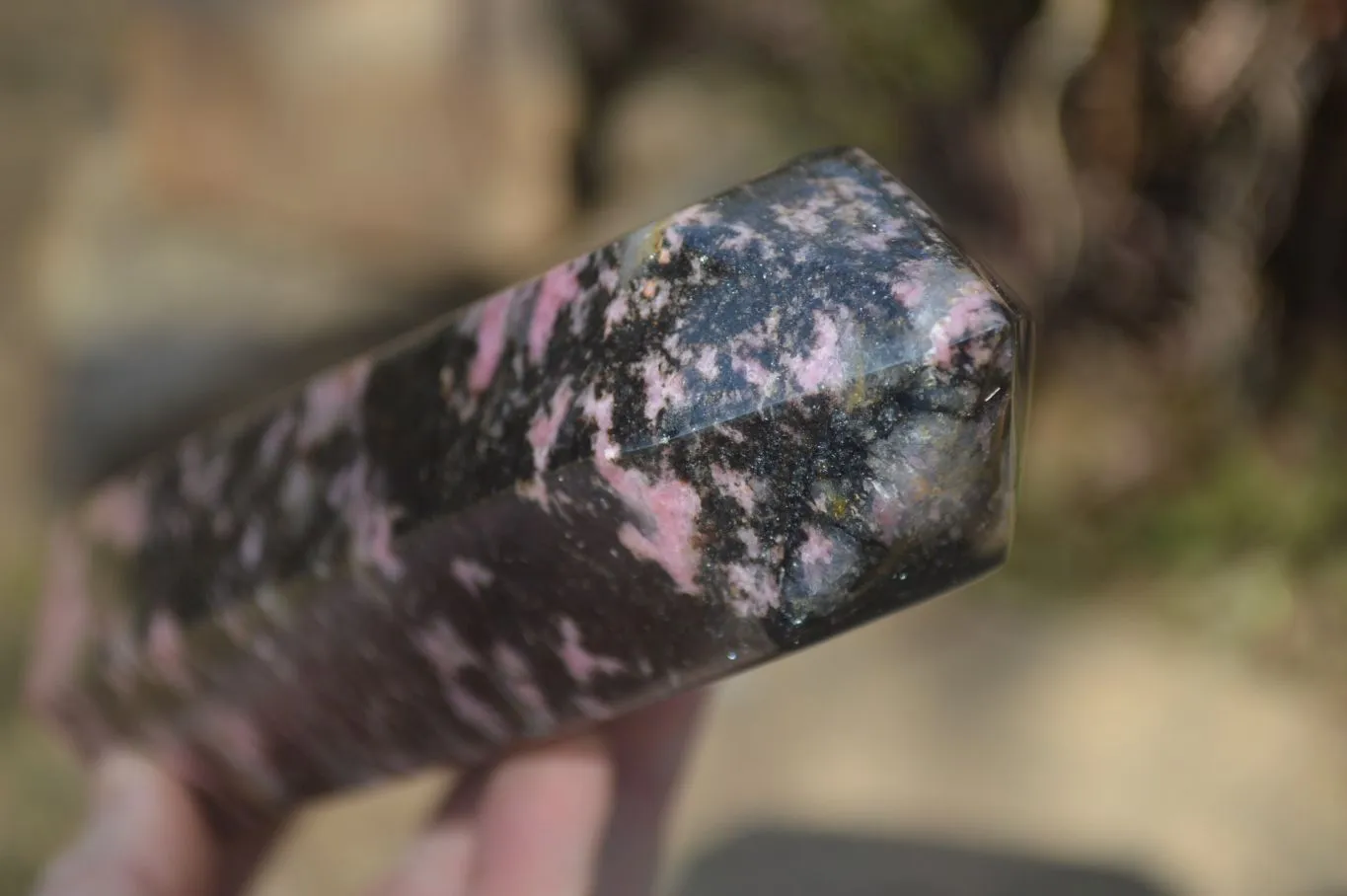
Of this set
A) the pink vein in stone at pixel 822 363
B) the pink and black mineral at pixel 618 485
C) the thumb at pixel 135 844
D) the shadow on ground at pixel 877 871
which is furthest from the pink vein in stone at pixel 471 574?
the shadow on ground at pixel 877 871

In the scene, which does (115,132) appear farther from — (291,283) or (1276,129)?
(1276,129)

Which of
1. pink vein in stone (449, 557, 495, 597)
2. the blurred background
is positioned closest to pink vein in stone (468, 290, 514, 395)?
pink vein in stone (449, 557, 495, 597)

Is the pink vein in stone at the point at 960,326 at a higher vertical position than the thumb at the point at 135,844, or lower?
higher

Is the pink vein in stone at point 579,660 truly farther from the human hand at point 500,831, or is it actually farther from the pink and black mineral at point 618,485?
the human hand at point 500,831

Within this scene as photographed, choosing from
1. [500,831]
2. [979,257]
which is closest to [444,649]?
[500,831]

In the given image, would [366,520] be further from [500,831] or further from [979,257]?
[979,257]

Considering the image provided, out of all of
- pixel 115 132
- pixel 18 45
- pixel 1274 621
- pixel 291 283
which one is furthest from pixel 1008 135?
pixel 18 45

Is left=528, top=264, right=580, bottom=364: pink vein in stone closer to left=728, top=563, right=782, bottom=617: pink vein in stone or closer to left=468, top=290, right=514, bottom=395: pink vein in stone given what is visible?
left=468, top=290, right=514, bottom=395: pink vein in stone
